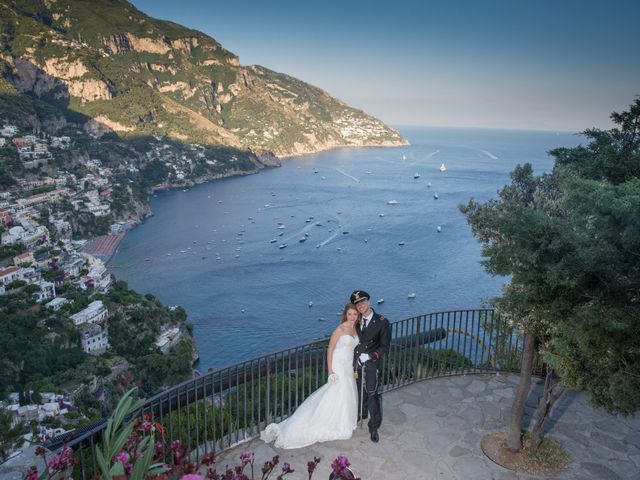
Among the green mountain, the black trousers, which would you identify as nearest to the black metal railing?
the black trousers

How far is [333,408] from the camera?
4988 millimetres

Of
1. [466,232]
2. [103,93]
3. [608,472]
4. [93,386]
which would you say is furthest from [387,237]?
[103,93]

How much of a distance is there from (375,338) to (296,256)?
52.6m

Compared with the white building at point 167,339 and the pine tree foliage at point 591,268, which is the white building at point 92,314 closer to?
the white building at point 167,339

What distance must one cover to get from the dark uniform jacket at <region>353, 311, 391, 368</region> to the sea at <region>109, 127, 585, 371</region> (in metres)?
18.1

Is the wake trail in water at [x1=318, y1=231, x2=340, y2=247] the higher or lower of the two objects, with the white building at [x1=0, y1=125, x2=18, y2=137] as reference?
lower

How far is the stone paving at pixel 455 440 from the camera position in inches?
181

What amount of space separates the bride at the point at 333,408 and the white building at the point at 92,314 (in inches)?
1380

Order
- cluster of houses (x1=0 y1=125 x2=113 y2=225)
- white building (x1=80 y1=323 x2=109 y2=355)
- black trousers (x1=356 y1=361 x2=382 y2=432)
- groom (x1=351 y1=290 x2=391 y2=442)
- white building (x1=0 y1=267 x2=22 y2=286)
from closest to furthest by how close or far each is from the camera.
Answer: groom (x1=351 y1=290 x2=391 y2=442), black trousers (x1=356 y1=361 x2=382 y2=432), white building (x1=80 y1=323 x2=109 y2=355), white building (x1=0 y1=267 x2=22 y2=286), cluster of houses (x1=0 y1=125 x2=113 y2=225)

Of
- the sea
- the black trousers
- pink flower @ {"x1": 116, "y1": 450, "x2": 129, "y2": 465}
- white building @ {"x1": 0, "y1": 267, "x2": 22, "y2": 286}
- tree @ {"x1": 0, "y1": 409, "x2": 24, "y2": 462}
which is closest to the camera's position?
pink flower @ {"x1": 116, "y1": 450, "x2": 129, "y2": 465}

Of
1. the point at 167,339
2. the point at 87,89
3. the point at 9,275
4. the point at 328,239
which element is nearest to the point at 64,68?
the point at 87,89

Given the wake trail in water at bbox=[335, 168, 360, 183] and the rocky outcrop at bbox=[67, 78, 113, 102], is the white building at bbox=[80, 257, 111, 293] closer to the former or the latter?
the wake trail in water at bbox=[335, 168, 360, 183]

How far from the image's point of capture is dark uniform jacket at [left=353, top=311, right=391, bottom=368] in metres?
4.77

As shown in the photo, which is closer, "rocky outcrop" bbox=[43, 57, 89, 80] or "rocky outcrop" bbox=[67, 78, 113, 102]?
"rocky outcrop" bbox=[43, 57, 89, 80]
